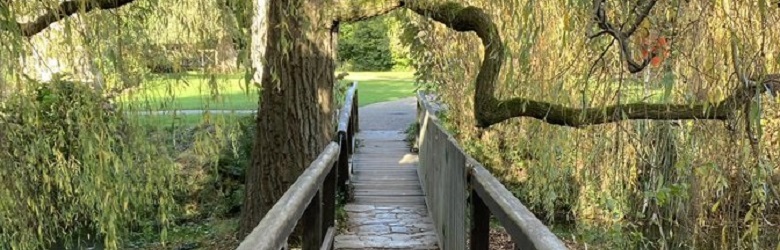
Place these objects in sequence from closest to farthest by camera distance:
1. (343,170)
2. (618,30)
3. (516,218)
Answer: (516,218) → (618,30) → (343,170)

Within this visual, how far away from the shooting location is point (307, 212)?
13.2 ft

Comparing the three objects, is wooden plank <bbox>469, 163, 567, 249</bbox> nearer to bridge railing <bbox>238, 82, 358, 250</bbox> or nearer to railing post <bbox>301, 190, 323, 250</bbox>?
bridge railing <bbox>238, 82, 358, 250</bbox>

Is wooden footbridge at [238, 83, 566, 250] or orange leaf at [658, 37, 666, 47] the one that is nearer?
wooden footbridge at [238, 83, 566, 250]

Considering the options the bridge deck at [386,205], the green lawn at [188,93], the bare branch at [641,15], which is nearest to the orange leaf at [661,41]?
the bare branch at [641,15]

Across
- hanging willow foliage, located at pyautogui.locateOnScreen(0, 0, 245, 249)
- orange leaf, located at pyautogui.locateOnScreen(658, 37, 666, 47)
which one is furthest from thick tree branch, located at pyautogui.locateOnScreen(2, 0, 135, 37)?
orange leaf, located at pyautogui.locateOnScreen(658, 37, 666, 47)

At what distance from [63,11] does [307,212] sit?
144 cm

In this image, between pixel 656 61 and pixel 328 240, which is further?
pixel 328 240

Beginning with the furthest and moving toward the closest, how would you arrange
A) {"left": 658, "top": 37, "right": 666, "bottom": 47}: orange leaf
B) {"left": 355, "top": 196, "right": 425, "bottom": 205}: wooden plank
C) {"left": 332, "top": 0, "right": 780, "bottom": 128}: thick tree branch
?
{"left": 355, "top": 196, "right": 425, "bottom": 205}: wooden plank < {"left": 658, "top": 37, "right": 666, "bottom": 47}: orange leaf < {"left": 332, "top": 0, "right": 780, "bottom": 128}: thick tree branch

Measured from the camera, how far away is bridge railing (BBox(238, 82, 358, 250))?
7.81 feet

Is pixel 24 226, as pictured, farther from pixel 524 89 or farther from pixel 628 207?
pixel 628 207

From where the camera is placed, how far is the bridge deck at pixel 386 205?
592 centimetres

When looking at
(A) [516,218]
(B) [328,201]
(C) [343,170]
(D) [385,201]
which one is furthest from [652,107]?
(C) [343,170]

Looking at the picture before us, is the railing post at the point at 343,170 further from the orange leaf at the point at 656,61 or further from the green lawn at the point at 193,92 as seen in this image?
the orange leaf at the point at 656,61

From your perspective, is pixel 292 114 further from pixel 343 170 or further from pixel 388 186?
pixel 388 186
